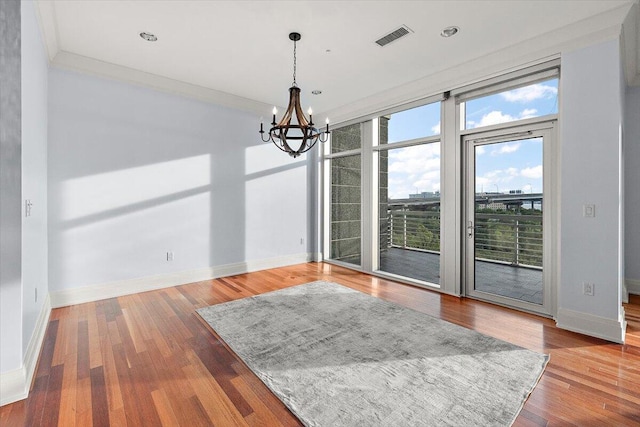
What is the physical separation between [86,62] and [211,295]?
10.3ft

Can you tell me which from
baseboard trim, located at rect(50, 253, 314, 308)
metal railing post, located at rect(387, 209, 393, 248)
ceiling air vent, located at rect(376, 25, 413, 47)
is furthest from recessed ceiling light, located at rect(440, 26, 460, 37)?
baseboard trim, located at rect(50, 253, 314, 308)

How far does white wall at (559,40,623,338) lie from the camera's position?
2656mm

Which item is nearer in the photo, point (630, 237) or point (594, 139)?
point (594, 139)

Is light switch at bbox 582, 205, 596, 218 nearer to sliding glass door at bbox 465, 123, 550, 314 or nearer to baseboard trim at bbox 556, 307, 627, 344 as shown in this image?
sliding glass door at bbox 465, 123, 550, 314

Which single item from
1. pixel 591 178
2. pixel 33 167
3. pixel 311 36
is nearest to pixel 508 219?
pixel 591 178

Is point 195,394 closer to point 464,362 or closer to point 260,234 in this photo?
A: point 464,362

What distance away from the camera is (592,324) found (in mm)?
2740

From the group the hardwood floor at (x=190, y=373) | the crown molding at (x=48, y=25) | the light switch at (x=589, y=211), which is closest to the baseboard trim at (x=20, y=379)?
the hardwood floor at (x=190, y=373)

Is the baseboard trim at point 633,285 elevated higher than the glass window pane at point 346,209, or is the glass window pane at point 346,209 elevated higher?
the glass window pane at point 346,209

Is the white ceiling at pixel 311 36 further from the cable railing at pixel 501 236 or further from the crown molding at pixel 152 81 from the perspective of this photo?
the cable railing at pixel 501 236

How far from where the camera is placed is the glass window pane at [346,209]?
5328 mm

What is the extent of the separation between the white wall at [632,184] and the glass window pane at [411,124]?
246 cm

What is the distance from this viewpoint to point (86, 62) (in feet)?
11.6

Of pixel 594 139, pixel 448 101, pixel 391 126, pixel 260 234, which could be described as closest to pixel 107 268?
pixel 260 234
